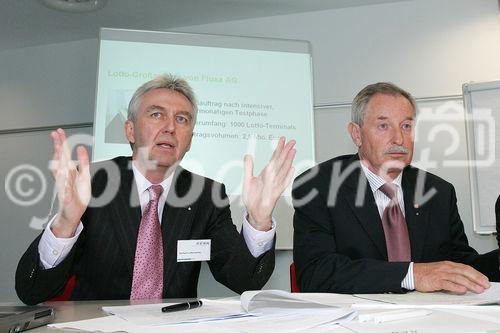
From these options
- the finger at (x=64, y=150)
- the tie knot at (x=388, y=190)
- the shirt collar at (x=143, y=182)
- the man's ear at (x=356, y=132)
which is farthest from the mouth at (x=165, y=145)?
the tie knot at (x=388, y=190)

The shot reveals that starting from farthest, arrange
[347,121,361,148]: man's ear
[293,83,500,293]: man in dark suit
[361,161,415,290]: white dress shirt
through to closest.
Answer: [347,121,361,148]: man's ear, [361,161,415,290]: white dress shirt, [293,83,500,293]: man in dark suit

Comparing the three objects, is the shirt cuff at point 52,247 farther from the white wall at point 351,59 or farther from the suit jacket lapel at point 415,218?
the white wall at point 351,59

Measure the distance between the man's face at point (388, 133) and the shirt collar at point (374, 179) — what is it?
0.03m

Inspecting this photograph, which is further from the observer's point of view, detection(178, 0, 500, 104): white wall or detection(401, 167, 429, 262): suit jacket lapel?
detection(178, 0, 500, 104): white wall

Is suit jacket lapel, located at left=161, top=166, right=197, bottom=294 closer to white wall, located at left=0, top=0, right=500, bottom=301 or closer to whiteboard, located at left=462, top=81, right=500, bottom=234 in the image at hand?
white wall, located at left=0, top=0, right=500, bottom=301

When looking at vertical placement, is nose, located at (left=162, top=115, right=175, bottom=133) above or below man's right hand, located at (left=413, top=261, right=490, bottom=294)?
above

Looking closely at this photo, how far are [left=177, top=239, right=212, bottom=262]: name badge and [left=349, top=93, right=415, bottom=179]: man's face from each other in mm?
823

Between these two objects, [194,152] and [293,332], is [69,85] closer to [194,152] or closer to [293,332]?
[194,152]

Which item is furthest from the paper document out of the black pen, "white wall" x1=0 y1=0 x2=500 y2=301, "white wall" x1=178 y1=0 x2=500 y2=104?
"white wall" x1=178 y1=0 x2=500 y2=104

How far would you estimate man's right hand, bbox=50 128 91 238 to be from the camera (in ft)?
4.92

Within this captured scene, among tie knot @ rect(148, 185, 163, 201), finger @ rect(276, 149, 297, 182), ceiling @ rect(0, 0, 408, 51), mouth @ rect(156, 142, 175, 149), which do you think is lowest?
tie knot @ rect(148, 185, 163, 201)

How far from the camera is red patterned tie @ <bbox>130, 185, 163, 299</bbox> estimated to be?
1853mm

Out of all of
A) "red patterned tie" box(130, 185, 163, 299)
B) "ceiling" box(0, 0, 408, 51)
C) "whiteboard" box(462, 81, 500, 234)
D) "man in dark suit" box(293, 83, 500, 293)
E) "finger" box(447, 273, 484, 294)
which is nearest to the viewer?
"finger" box(447, 273, 484, 294)

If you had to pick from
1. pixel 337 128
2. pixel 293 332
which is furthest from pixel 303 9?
pixel 293 332
